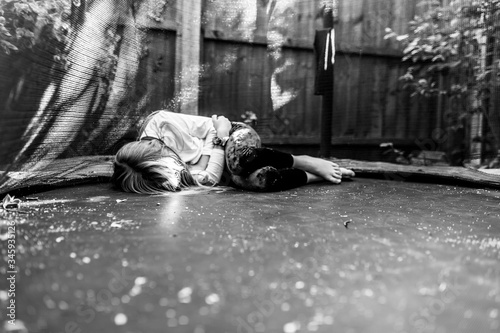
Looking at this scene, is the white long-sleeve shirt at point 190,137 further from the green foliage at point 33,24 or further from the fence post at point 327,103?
the fence post at point 327,103

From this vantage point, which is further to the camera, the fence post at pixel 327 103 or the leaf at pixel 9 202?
the fence post at pixel 327 103

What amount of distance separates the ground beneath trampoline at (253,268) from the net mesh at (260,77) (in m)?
0.60

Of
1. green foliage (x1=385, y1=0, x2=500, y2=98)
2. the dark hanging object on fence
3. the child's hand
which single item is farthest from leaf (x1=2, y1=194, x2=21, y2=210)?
green foliage (x1=385, y1=0, x2=500, y2=98)

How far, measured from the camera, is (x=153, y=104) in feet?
8.43

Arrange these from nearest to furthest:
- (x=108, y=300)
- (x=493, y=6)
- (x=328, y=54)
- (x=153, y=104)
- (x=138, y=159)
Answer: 1. (x=108, y=300)
2. (x=138, y=159)
3. (x=153, y=104)
4. (x=493, y=6)
5. (x=328, y=54)

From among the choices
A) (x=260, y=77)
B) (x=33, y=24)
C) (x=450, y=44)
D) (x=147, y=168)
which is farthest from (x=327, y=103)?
(x=33, y=24)

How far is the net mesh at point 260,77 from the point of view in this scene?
80.3 inches

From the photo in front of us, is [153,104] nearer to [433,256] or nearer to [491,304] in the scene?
[433,256]

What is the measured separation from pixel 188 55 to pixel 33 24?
1119 mm

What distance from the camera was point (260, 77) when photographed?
3.03 metres

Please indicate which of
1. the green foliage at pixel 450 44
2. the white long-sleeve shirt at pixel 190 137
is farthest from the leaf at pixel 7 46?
the green foliage at pixel 450 44

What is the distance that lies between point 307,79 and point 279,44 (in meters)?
0.29

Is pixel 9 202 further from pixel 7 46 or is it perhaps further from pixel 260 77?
pixel 260 77

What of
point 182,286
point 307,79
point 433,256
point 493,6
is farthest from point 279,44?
point 182,286
